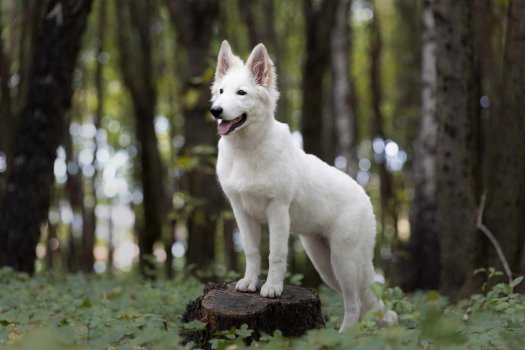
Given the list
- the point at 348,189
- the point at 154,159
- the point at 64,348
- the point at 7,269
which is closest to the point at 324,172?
the point at 348,189

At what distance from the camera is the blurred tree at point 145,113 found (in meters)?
13.9

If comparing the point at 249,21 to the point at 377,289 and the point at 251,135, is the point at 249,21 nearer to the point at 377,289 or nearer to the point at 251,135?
the point at 251,135

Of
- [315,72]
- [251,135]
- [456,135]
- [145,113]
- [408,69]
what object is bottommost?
[456,135]

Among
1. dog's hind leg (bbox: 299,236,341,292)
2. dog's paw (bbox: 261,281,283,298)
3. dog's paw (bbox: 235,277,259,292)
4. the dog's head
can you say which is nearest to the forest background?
dog's hind leg (bbox: 299,236,341,292)

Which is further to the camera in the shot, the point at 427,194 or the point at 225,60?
the point at 427,194

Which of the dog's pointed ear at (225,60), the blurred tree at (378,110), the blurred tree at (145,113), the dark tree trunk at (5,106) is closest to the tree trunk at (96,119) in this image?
the blurred tree at (145,113)

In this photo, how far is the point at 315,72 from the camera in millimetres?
11703

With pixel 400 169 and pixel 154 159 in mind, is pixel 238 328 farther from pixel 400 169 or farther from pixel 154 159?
pixel 400 169

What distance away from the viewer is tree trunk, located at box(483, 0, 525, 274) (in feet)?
27.0

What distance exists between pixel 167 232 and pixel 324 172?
487 inches

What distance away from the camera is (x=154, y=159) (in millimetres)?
14281

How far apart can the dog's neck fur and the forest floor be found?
1526mm

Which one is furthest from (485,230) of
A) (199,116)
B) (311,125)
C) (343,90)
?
(343,90)

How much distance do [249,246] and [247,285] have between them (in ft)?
1.13
